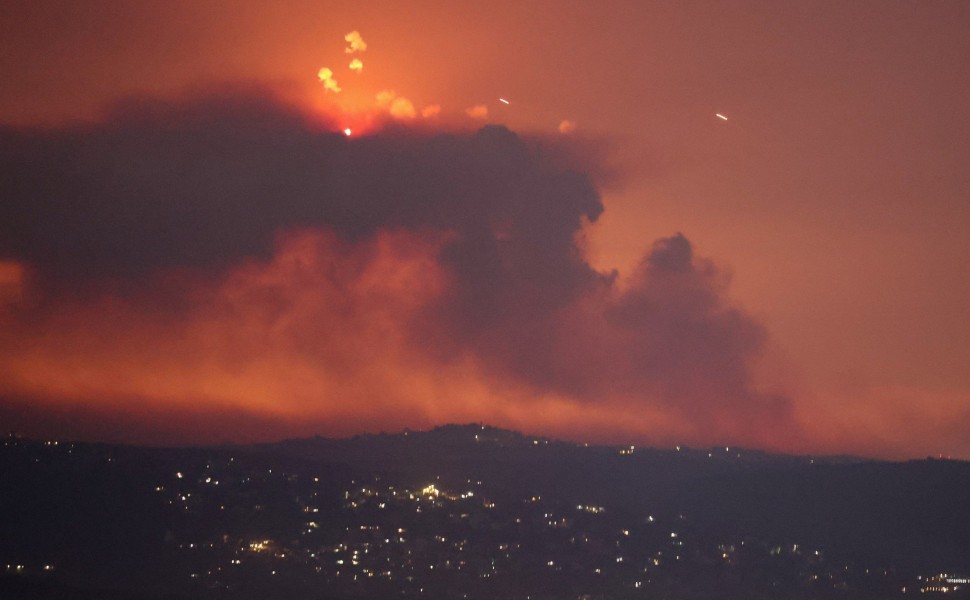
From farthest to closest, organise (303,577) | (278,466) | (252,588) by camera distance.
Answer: (278,466) → (303,577) → (252,588)

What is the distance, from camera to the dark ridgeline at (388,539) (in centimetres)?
15288

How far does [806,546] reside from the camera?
627 feet

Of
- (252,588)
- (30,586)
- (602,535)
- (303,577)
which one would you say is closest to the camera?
(30,586)

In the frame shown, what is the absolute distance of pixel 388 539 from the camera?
173 metres

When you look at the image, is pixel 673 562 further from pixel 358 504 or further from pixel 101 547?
pixel 101 547

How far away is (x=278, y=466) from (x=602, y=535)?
49.6 meters

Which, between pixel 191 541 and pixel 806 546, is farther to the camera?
pixel 806 546

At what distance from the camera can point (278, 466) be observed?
198375mm

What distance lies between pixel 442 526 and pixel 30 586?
63908mm

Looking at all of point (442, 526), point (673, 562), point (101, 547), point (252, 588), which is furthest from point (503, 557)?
Answer: point (101, 547)

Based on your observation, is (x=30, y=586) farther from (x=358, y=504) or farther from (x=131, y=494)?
(x=358, y=504)

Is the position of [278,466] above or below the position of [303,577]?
above

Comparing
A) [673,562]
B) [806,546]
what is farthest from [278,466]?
[806,546]

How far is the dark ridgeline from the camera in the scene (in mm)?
152875
